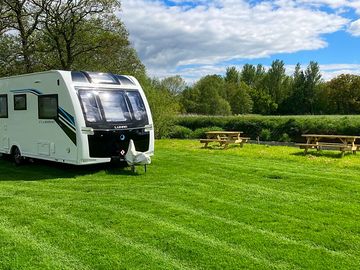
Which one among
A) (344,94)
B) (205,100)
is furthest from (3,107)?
(344,94)

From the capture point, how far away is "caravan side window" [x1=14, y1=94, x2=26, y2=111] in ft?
36.8

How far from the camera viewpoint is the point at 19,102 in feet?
37.5

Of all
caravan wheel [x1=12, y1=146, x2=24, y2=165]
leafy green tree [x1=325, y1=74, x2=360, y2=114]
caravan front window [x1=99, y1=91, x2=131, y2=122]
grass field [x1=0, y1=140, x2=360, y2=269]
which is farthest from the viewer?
leafy green tree [x1=325, y1=74, x2=360, y2=114]

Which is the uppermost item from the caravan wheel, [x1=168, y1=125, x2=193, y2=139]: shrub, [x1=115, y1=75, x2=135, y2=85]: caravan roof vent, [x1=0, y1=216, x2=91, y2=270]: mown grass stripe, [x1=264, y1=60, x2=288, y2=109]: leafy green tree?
[x1=264, y1=60, x2=288, y2=109]: leafy green tree

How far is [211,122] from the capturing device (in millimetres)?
35250

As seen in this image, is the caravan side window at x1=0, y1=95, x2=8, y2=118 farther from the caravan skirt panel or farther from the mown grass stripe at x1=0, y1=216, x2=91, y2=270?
the mown grass stripe at x1=0, y1=216, x2=91, y2=270

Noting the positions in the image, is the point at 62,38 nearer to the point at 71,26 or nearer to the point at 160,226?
the point at 71,26

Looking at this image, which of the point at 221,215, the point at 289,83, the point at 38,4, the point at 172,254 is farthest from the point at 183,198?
the point at 289,83

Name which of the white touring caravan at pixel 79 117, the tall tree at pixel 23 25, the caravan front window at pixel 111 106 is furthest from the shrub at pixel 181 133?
the caravan front window at pixel 111 106

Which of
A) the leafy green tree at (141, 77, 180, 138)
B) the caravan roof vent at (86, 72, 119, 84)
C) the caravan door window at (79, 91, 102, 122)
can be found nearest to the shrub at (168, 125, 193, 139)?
the leafy green tree at (141, 77, 180, 138)

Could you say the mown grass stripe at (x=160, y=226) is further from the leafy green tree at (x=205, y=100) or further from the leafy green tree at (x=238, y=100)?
the leafy green tree at (x=238, y=100)

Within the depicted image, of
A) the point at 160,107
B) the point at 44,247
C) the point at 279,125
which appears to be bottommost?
the point at 44,247

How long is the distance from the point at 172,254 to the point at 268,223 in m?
1.64

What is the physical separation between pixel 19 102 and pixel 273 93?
6556 centimetres
